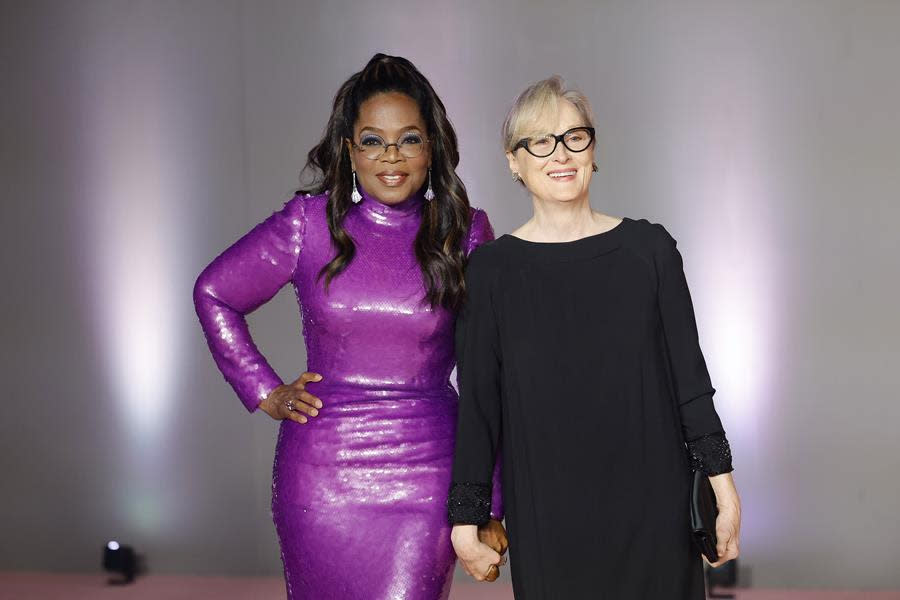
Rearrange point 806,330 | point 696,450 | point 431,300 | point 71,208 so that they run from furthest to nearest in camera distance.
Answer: point 71,208, point 806,330, point 431,300, point 696,450

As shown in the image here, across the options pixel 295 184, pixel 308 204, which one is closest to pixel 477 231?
pixel 308 204

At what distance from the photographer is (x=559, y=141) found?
2285 mm

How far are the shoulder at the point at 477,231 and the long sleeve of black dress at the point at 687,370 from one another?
1.64 ft

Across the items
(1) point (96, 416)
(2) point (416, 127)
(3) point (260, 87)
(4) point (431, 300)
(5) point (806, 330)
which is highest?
(3) point (260, 87)

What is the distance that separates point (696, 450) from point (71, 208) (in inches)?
153

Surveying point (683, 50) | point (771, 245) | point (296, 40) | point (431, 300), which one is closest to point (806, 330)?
point (771, 245)

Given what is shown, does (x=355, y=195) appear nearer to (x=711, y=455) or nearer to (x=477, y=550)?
(x=477, y=550)

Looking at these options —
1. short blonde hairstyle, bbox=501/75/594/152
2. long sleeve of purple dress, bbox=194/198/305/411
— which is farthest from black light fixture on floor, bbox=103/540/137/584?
short blonde hairstyle, bbox=501/75/594/152

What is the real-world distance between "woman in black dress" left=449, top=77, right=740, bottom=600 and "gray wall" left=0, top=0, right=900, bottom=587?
283 centimetres

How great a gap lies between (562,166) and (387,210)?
1.60 ft

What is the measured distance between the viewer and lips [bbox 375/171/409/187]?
2.56 meters

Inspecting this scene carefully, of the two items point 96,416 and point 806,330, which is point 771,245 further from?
point 96,416

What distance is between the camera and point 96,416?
5426mm

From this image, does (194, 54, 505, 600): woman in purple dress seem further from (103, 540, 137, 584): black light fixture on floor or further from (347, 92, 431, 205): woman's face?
(103, 540, 137, 584): black light fixture on floor
